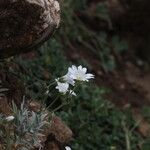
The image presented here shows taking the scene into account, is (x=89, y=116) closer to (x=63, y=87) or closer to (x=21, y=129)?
(x=63, y=87)

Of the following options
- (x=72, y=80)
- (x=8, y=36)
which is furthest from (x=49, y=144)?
(x=8, y=36)

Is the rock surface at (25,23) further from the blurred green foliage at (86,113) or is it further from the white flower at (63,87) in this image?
the blurred green foliage at (86,113)

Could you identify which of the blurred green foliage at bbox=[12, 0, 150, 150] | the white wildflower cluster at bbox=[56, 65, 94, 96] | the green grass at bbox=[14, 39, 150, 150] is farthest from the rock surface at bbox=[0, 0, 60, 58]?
the green grass at bbox=[14, 39, 150, 150]

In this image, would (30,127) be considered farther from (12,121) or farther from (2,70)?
(2,70)

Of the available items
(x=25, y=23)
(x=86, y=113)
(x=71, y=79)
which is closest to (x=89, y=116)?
(x=86, y=113)

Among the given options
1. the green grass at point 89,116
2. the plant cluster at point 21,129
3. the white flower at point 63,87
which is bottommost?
the plant cluster at point 21,129

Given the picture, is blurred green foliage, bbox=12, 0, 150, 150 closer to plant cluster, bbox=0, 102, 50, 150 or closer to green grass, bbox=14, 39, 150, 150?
green grass, bbox=14, 39, 150, 150

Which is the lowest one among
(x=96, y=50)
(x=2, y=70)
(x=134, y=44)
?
(x=2, y=70)

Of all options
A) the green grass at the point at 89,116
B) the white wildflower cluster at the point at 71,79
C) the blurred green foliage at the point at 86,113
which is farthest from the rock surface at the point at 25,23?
the green grass at the point at 89,116
